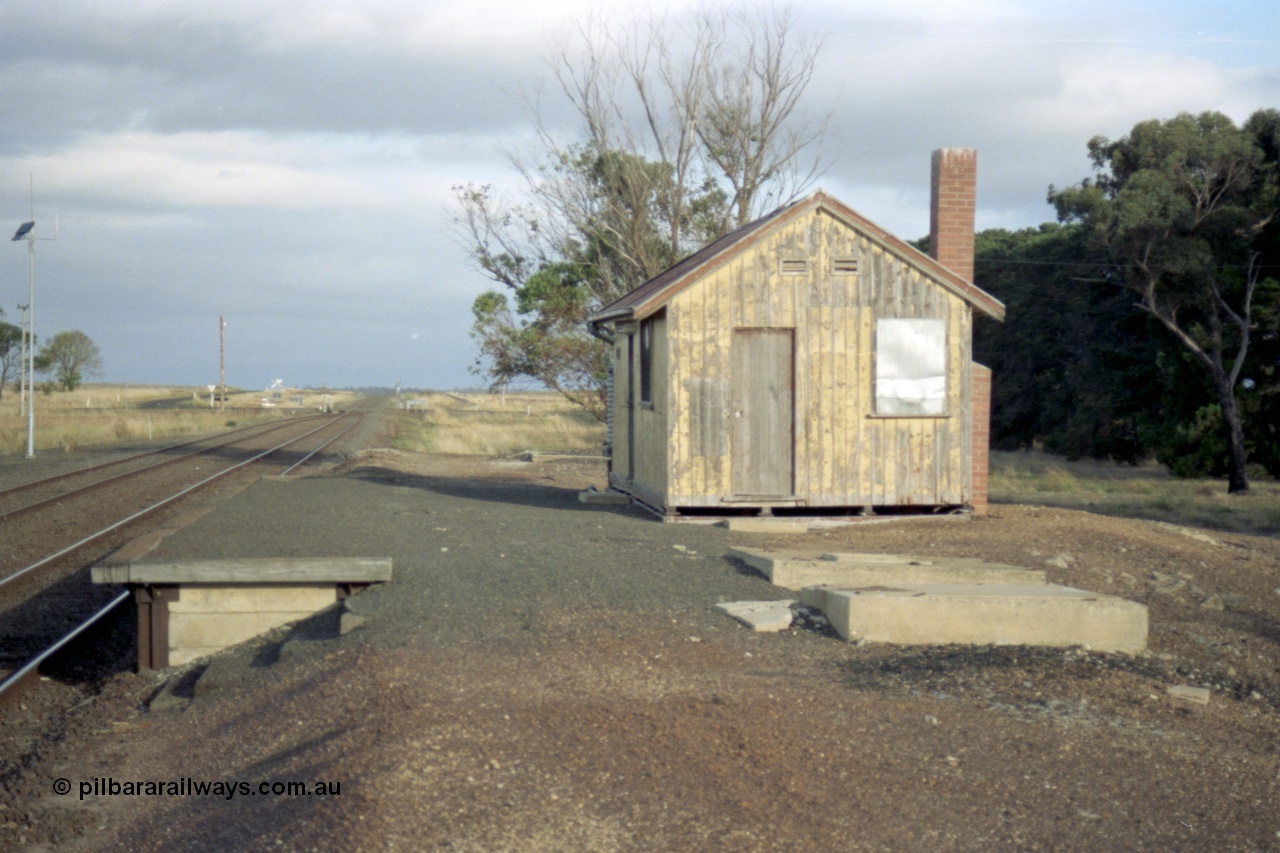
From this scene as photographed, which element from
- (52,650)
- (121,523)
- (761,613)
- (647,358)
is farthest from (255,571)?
(121,523)

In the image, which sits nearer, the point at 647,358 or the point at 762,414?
the point at 762,414

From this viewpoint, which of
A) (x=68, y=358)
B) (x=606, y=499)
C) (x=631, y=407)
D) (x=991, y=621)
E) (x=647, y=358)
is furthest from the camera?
(x=68, y=358)

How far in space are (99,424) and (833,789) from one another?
158ft

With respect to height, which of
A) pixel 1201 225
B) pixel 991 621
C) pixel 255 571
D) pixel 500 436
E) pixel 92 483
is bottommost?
pixel 92 483

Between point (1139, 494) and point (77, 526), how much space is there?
20.8m

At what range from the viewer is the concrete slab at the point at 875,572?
9.03 m

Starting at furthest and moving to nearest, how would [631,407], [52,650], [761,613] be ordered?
[631,407]
[52,650]
[761,613]

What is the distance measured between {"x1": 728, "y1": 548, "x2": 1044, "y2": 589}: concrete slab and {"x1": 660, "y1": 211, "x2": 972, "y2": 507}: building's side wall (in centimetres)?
351

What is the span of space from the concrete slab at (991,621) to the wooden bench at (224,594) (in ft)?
12.1

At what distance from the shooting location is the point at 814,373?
1336 cm

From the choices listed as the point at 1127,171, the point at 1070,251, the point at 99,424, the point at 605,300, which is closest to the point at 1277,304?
the point at 1127,171

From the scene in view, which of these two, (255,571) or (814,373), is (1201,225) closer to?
(814,373)

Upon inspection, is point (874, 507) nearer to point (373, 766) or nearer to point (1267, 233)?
point (373, 766)

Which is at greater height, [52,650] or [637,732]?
[637,732]
